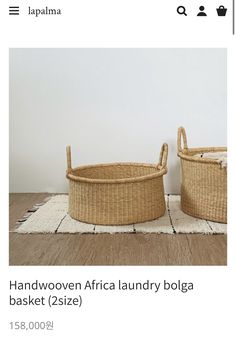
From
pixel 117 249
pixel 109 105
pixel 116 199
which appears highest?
pixel 109 105

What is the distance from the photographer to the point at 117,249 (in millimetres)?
1227

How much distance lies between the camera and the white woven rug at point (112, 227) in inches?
54.2

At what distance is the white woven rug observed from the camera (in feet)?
4.52

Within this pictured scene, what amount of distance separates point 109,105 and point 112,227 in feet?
2.23

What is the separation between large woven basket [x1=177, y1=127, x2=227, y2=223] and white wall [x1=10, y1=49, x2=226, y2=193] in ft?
1.29

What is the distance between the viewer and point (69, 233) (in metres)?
1.37

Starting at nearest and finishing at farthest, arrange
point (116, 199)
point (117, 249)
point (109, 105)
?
point (117, 249), point (116, 199), point (109, 105)

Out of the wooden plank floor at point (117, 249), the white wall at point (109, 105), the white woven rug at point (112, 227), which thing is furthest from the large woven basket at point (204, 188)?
the white wall at point (109, 105)
